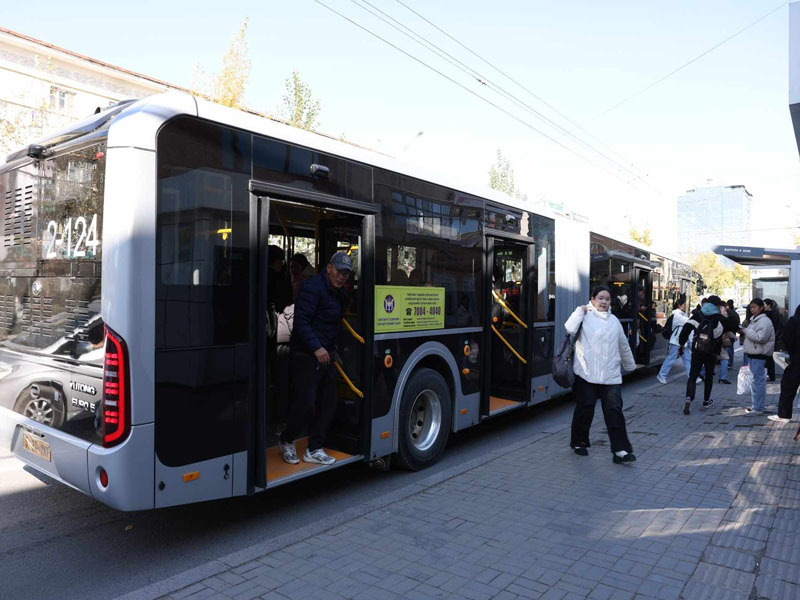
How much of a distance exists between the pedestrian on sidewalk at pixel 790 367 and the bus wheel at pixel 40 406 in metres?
8.39

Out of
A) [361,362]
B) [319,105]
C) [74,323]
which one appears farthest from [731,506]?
[319,105]

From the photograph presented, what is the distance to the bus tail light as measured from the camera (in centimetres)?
355

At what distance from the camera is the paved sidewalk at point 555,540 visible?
11.7ft

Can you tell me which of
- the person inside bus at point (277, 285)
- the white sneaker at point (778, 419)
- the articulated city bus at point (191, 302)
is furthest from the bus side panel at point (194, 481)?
the white sneaker at point (778, 419)

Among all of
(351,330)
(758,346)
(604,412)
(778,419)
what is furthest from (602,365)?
(758,346)

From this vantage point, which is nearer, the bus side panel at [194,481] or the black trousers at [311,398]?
the bus side panel at [194,481]

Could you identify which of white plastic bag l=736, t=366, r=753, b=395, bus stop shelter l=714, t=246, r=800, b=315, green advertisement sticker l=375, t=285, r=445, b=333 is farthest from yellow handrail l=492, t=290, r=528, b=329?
bus stop shelter l=714, t=246, r=800, b=315

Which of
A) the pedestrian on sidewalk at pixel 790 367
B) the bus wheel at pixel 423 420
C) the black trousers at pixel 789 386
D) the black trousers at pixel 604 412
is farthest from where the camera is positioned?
the black trousers at pixel 789 386

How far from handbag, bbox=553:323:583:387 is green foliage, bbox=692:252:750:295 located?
74773mm

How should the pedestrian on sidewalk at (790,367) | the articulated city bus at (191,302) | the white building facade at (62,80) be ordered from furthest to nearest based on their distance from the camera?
the white building facade at (62,80)
the pedestrian on sidewalk at (790,367)
the articulated city bus at (191,302)

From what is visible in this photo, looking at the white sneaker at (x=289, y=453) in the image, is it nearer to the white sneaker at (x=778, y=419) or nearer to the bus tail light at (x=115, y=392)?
the bus tail light at (x=115, y=392)

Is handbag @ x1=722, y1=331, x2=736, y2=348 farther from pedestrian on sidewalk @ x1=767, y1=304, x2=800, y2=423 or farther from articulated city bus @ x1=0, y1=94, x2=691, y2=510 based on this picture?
articulated city bus @ x1=0, y1=94, x2=691, y2=510

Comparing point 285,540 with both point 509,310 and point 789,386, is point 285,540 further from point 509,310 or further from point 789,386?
point 789,386

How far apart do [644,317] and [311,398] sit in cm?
996
